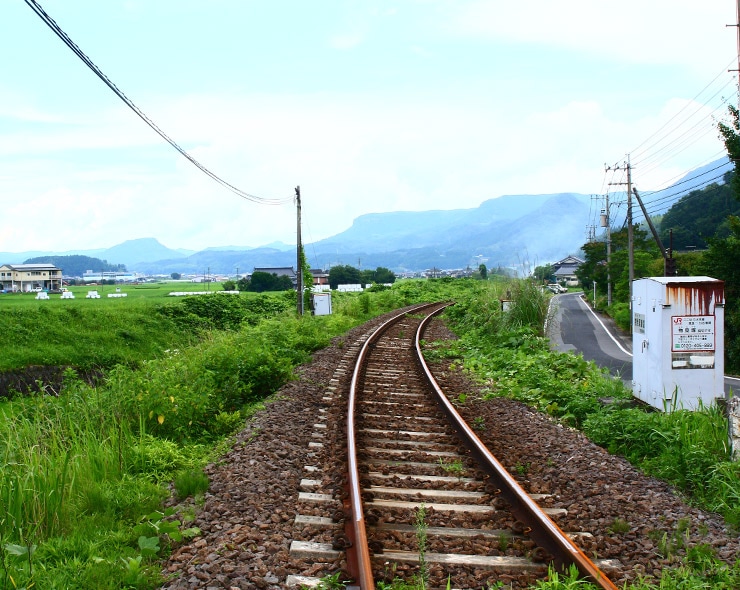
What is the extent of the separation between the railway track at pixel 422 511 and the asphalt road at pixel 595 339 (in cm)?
1064

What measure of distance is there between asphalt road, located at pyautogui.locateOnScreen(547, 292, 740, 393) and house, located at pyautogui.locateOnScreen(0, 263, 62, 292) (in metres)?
74.2

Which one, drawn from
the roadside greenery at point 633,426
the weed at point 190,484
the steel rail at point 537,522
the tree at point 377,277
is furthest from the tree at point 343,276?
the weed at point 190,484

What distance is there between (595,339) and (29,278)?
82.6m

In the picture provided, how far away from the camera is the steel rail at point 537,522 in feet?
11.9

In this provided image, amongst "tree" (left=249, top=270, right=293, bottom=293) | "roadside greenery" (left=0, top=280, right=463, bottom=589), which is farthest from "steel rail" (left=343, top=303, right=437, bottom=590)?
"tree" (left=249, top=270, right=293, bottom=293)

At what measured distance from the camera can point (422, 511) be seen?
179 inches

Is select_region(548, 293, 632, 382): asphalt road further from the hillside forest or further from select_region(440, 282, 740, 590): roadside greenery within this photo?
select_region(440, 282, 740, 590): roadside greenery

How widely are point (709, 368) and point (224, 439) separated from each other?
6.21 metres

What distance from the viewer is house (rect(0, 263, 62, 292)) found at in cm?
8856

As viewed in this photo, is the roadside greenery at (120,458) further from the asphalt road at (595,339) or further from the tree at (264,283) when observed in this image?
the tree at (264,283)

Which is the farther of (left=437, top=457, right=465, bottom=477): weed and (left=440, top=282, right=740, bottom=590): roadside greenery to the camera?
(left=437, top=457, right=465, bottom=477): weed

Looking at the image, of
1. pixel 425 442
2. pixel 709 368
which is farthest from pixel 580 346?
pixel 425 442

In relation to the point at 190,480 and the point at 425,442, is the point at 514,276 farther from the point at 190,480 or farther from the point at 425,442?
the point at 190,480

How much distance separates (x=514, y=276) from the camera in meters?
18.7
